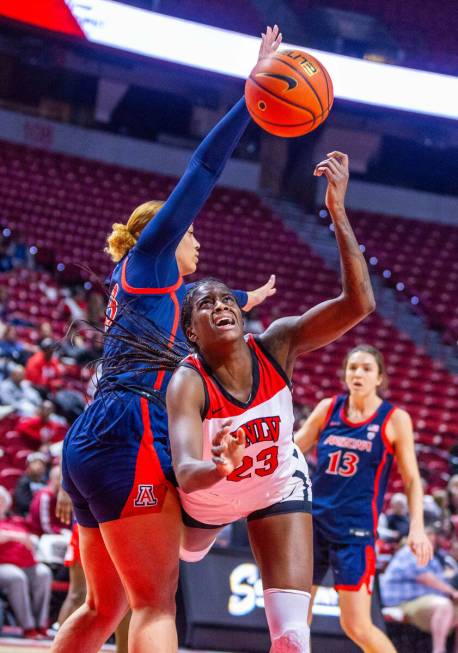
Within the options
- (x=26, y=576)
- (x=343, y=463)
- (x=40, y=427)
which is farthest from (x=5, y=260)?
(x=343, y=463)

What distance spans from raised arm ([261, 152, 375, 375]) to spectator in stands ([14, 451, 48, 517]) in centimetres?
570

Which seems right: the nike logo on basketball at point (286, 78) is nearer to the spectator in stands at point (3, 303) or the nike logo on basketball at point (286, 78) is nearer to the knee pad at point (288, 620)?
the knee pad at point (288, 620)

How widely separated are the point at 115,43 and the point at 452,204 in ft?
29.2

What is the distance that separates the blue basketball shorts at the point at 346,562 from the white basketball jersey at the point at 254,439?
2107mm

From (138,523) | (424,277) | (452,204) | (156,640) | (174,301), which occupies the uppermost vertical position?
(452,204)

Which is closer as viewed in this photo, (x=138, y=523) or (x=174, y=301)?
(x=138, y=523)

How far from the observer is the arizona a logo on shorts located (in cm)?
317

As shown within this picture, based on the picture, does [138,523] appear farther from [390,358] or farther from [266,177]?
[266,177]

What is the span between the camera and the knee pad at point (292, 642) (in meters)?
3.13

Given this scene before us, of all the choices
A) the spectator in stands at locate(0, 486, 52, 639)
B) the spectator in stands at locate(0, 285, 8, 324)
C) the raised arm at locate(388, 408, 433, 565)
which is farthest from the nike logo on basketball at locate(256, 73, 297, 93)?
the spectator in stands at locate(0, 285, 8, 324)

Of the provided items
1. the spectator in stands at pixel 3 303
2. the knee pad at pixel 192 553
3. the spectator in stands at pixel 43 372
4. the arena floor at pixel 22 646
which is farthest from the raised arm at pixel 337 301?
the spectator in stands at pixel 3 303

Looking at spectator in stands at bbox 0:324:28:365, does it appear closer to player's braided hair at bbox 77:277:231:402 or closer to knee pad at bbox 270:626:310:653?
player's braided hair at bbox 77:277:231:402

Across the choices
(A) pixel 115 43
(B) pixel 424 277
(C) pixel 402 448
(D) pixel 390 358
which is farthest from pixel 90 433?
(B) pixel 424 277

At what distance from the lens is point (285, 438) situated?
10.6 feet
